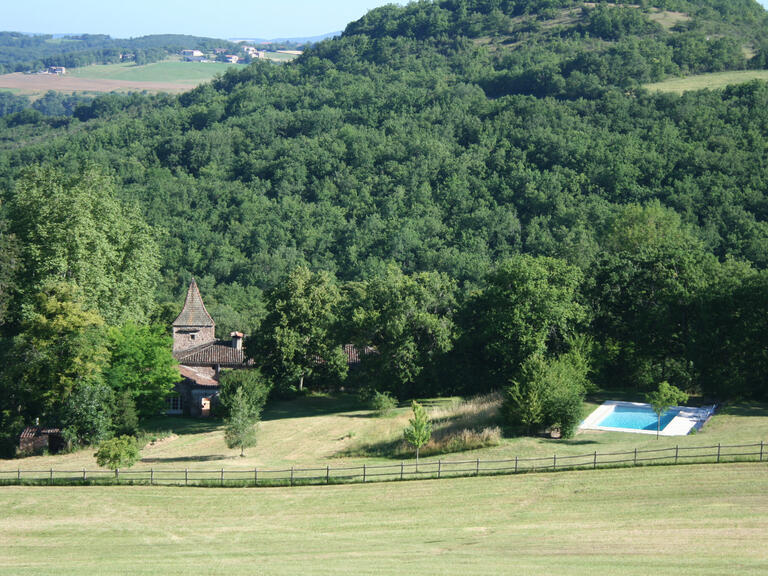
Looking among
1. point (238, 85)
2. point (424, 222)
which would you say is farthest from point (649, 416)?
point (238, 85)

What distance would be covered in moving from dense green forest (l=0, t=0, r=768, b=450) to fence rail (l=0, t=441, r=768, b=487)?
22.0 ft

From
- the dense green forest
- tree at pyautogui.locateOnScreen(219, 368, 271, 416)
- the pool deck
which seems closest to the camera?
the pool deck

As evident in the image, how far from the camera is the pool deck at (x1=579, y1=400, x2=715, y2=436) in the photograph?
39.9m

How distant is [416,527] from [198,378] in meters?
29.0

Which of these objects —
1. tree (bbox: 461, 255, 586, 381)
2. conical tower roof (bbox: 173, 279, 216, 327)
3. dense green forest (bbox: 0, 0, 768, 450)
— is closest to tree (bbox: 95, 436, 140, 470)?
dense green forest (bbox: 0, 0, 768, 450)

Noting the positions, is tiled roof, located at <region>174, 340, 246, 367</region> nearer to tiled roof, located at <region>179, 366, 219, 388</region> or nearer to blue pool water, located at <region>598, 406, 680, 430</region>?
tiled roof, located at <region>179, 366, 219, 388</region>

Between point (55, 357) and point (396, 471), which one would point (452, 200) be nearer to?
point (55, 357)

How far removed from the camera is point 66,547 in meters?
29.6

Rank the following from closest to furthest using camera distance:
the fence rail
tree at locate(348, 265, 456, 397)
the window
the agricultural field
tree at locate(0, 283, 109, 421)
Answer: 1. the fence rail
2. the agricultural field
3. tree at locate(0, 283, 109, 421)
4. tree at locate(348, 265, 456, 397)
5. the window

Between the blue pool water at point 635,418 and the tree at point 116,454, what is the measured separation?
827 inches

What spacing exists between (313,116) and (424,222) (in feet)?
138

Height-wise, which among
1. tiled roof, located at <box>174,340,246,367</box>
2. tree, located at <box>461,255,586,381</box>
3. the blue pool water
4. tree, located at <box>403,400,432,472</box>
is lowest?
tiled roof, located at <box>174,340,246,367</box>

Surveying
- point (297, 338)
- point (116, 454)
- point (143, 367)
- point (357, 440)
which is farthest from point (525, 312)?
point (116, 454)

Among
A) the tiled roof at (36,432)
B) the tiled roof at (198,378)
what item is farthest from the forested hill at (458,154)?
the tiled roof at (36,432)
